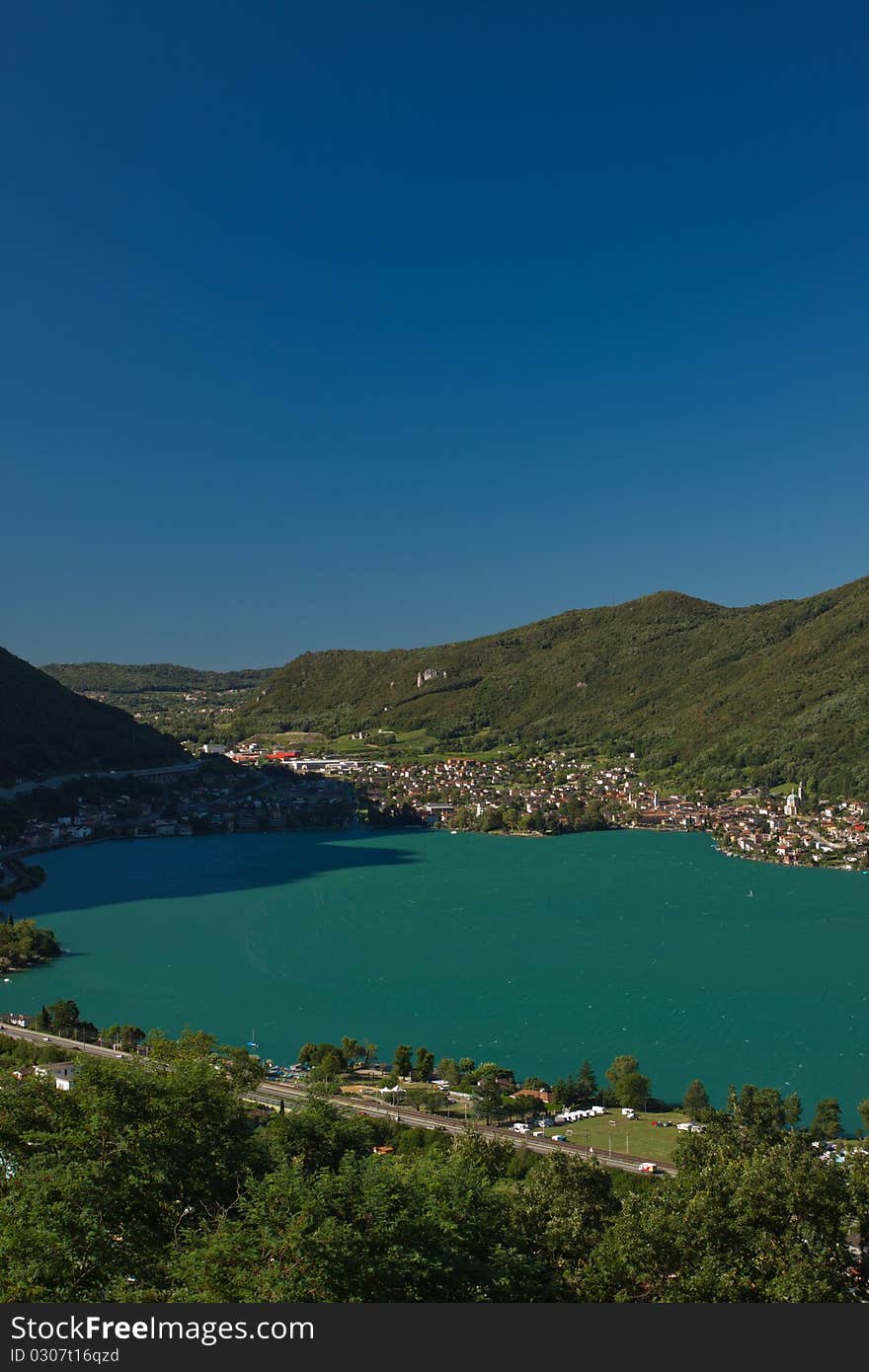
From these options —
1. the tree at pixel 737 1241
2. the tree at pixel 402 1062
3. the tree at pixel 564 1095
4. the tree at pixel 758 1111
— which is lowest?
the tree at pixel 564 1095

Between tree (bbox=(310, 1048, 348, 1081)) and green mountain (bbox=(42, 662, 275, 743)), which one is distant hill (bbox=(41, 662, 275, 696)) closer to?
green mountain (bbox=(42, 662, 275, 743))

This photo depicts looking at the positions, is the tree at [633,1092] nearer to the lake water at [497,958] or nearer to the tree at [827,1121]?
the lake water at [497,958]

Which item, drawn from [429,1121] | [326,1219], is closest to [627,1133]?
[429,1121]

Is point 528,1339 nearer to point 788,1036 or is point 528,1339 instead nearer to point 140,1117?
point 140,1117

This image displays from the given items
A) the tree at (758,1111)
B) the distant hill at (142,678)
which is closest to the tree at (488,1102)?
the tree at (758,1111)

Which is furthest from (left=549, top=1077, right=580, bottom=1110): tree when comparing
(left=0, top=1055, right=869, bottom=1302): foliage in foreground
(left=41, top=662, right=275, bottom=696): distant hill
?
(left=41, top=662, right=275, bottom=696): distant hill

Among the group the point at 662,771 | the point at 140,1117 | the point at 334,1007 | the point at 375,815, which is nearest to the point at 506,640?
the point at 662,771
